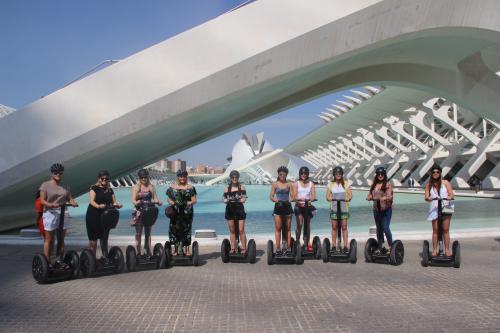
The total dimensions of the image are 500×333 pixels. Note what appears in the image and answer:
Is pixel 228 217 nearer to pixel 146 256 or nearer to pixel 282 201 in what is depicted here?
pixel 282 201

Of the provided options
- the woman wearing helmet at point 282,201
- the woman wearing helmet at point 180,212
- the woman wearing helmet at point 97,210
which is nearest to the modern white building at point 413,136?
the woman wearing helmet at point 282,201

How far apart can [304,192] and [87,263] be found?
3.20 meters

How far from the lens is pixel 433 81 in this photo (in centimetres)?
1219

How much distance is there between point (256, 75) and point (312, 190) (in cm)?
313

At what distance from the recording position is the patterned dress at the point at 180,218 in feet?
19.7

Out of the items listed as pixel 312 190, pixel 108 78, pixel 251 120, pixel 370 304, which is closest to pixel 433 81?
pixel 251 120

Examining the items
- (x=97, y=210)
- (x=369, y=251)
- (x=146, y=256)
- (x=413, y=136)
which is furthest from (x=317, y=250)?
(x=413, y=136)

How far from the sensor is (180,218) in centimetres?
601

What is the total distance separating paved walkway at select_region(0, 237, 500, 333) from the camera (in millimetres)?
3512

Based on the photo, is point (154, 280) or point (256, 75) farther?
point (256, 75)

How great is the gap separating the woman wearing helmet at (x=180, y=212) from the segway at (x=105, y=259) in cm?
81

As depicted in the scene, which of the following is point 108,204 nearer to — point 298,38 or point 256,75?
point 256,75

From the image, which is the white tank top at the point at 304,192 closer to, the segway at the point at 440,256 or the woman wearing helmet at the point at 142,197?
the segway at the point at 440,256

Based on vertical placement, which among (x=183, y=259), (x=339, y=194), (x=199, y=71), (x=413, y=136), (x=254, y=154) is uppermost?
(x=254, y=154)
